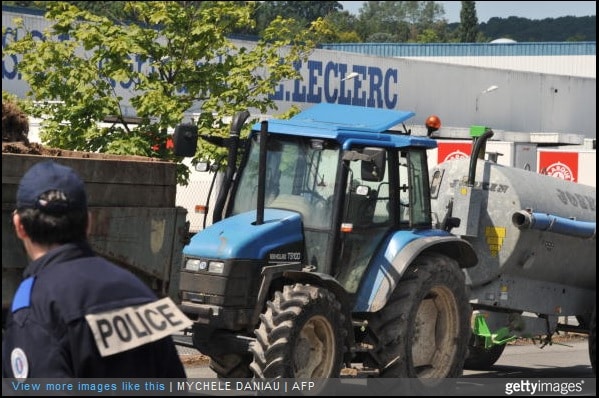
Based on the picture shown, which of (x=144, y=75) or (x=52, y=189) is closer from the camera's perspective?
(x=52, y=189)

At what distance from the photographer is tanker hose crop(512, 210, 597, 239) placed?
1201cm

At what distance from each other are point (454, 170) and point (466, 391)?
96.3 inches

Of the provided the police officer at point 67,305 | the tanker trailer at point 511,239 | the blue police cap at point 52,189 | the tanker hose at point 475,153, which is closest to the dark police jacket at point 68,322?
the police officer at point 67,305

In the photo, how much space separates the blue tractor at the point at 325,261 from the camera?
9.30 meters

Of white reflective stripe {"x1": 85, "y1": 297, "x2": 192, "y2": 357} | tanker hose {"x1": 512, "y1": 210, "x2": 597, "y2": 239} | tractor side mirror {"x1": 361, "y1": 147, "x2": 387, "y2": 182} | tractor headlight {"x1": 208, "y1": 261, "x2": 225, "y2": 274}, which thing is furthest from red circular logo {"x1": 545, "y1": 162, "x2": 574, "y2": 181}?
white reflective stripe {"x1": 85, "y1": 297, "x2": 192, "y2": 357}

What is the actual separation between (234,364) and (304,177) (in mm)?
1621

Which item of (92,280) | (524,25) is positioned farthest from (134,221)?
(524,25)

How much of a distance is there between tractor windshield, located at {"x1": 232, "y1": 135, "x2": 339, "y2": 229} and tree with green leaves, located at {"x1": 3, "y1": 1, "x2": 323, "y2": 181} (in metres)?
5.28

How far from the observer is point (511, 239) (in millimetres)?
12102

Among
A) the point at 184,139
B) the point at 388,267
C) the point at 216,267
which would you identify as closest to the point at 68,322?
the point at 216,267

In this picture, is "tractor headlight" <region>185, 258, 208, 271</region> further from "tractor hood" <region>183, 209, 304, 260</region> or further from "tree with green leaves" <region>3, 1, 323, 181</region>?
"tree with green leaves" <region>3, 1, 323, 181</region>

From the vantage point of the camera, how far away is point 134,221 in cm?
808

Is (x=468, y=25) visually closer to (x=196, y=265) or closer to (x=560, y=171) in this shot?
(x=560, y=171)

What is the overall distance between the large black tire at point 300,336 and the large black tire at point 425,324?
0.64 m
